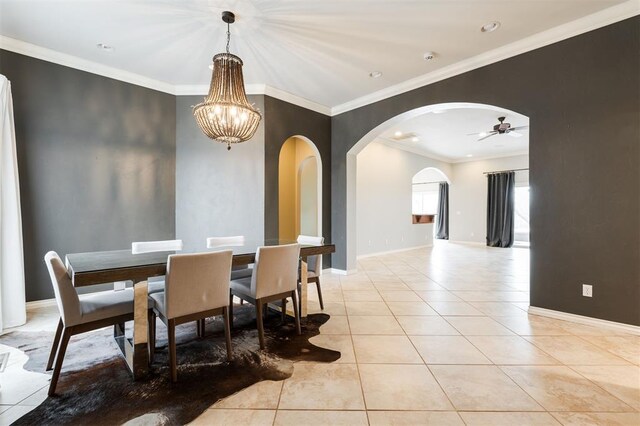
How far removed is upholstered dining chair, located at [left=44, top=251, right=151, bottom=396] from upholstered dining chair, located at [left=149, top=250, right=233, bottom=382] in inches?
9.3

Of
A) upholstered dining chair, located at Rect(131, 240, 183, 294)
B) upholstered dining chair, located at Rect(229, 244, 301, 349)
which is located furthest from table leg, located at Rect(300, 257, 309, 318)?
upholstered dining chair, located at Rect(131, 240, 183, 294)

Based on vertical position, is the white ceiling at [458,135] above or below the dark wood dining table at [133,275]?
above

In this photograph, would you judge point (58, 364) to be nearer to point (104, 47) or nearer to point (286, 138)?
point (104, 47)

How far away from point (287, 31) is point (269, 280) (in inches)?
100

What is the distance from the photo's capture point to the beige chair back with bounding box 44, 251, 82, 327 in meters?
1.70

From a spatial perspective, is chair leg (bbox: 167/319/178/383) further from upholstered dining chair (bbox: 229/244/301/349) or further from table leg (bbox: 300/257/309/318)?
table leg (bbox: 300/257/309/318)

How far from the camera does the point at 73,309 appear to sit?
69.0 inches

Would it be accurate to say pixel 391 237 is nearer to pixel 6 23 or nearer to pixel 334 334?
pixel 334 334

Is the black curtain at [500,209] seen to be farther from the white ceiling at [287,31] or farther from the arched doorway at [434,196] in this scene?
the white ceiling at [287,31]

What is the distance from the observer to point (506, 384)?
5.92 feet

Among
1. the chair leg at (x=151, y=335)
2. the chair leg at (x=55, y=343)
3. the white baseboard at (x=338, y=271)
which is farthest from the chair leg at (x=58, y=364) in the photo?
the white baseboard at (x=338, y=271)

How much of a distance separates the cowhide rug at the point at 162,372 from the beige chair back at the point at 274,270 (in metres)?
0.46

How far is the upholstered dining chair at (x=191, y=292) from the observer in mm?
1855

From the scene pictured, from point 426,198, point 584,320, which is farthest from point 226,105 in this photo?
point 426,198
